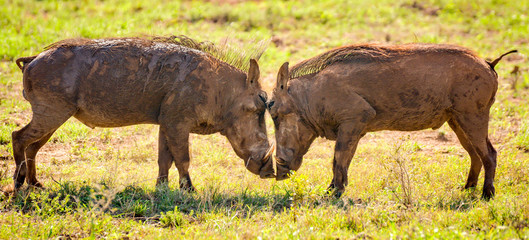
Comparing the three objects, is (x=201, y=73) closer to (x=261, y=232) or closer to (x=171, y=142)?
(x=171, y=142)

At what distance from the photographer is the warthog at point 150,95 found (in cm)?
567

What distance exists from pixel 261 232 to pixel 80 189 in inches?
83.8

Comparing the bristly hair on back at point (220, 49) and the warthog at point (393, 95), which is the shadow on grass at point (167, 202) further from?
the bristly hair on back at point (220, 49)

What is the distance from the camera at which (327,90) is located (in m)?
6.16

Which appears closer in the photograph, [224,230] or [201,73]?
[224,230]

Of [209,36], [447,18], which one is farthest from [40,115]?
[447,18]

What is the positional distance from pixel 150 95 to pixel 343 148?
2.14 meters

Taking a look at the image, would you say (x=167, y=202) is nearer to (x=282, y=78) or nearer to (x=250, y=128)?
(x=250, y=128)

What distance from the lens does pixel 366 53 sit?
20.6ft

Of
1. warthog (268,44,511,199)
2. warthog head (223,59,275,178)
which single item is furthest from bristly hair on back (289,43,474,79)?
warthog head (223,59,275,178)

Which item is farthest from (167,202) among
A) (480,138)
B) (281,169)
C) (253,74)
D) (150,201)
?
(480,138)

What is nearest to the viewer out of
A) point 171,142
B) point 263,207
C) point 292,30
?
point 263,207

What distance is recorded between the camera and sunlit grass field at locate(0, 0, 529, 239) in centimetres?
489

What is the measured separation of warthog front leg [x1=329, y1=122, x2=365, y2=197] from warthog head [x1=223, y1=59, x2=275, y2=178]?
751 millimetres
